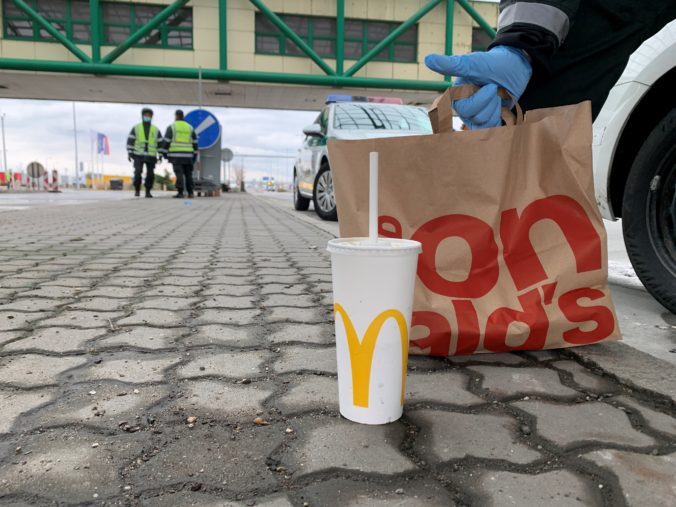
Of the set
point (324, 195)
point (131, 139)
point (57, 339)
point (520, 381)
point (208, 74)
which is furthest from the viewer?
point (208, 74)

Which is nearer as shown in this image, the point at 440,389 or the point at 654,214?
the point at 440,389

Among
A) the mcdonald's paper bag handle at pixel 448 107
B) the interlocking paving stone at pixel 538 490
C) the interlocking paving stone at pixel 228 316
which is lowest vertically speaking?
the interlocking paving stone at pixel 538 490

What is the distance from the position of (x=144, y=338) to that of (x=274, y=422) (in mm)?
879

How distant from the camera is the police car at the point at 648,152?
2.07 metres

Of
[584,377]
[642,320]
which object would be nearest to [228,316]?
[584,377]

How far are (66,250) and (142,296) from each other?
77.6 inches

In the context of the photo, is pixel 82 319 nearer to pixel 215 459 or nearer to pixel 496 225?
pixel 215 459

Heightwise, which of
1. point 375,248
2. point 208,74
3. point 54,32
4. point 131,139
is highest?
point 54,32

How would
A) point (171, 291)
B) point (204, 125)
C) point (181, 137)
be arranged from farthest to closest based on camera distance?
1. point (204, 125)
2. point (181, 137)
3. point (171, 291)

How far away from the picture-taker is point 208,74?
13461 mm

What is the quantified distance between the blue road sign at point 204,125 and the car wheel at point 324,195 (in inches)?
257

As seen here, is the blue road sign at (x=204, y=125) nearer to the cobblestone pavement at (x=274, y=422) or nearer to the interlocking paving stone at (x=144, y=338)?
the cobblestone pavement at (x=274, y=422)

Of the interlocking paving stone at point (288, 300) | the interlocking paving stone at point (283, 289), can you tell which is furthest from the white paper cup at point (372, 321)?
the interlocking paving stone at point (283, 289)

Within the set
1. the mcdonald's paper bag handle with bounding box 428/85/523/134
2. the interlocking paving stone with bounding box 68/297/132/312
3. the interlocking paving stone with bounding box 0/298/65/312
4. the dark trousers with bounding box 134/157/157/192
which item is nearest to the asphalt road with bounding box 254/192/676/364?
the mcdonald's paper bag handle with bounding box 428/85/523/134
